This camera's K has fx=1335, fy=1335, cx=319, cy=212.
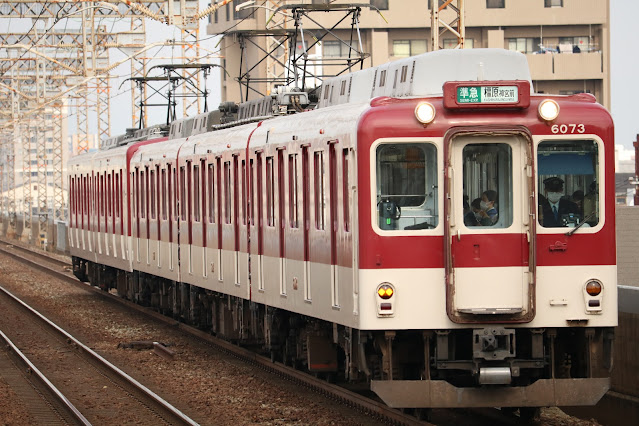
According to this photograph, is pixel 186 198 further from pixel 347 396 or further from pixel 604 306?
pixel 604 306

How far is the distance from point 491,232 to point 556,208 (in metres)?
0.58

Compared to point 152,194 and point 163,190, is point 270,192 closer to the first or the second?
point 163,190

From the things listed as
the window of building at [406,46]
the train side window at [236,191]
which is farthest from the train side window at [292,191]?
the window of building at [406,46]

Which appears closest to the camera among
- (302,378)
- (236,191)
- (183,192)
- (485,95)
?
(485,95)

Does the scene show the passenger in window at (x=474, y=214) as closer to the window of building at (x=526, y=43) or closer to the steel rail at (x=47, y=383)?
the steel rail at (x=47, y=383)

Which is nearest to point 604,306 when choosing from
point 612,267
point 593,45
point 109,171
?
point 612,267

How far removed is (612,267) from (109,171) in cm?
1696

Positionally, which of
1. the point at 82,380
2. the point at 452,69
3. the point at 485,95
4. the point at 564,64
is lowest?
the point at 82,380

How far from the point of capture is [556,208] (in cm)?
1078

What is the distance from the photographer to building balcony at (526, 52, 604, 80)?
6719cm

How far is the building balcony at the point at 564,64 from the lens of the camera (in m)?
67.2

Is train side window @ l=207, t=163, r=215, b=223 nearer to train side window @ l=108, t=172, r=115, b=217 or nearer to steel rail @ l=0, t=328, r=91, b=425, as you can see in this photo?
steel rail @ l=0, t=328, r=91, b=425

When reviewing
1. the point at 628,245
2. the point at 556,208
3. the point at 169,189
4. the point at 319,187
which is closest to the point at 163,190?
the point at 169,189

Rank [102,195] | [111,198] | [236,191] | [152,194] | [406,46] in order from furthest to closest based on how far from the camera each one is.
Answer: [406,46], [102,195], [111,198], [152,194], [236,191]
